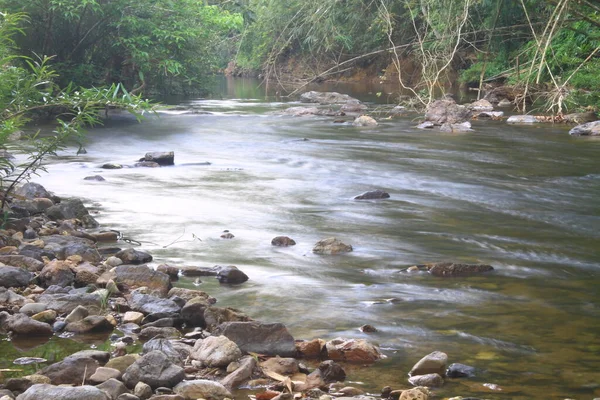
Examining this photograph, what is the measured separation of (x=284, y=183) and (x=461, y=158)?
3319 mm

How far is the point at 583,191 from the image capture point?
907 cm

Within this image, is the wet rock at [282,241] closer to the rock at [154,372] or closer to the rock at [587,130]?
the rock at [154,372]

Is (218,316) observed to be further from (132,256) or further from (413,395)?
(132,256)

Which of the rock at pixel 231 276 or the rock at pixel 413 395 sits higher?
the rock at pixel 413 395

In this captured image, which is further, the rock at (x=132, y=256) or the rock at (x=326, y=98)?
the rock at (x=326, y=98)

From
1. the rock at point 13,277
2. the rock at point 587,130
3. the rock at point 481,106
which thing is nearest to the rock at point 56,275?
the rock at point 13,277

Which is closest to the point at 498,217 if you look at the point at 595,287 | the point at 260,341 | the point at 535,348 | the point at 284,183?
the point at 595,287

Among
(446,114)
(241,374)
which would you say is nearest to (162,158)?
(446,114)

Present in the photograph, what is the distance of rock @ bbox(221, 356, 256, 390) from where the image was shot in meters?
3.46

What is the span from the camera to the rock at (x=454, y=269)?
544 cm

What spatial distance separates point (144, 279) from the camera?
15.9ft

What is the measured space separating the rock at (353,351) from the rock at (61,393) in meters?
1.26

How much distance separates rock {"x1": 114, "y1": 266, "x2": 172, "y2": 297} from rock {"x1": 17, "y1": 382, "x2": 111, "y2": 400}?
175 cm

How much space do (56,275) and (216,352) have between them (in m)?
1.56
